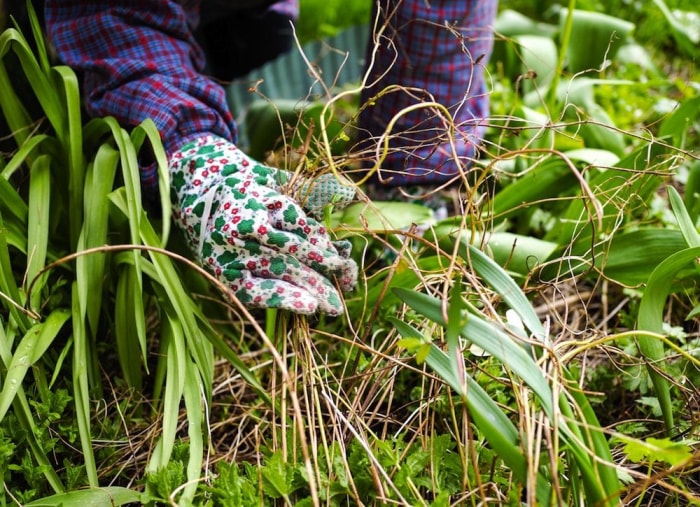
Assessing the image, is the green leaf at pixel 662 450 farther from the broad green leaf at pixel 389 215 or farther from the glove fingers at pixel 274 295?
the broad green leaf at pixel 389 215

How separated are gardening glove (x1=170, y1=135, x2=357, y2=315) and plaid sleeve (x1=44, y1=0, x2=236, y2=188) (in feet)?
0.29

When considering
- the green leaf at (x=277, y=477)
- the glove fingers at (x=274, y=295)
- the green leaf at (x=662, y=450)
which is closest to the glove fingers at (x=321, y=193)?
the glove fingers at (x=274, y=295)

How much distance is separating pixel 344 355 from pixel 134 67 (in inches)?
20.8

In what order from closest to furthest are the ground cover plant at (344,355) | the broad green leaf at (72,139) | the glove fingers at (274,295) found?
the ground cover plant at (344,355)
the glove fingers at (274,295)
the broad green leaf at (72,139)

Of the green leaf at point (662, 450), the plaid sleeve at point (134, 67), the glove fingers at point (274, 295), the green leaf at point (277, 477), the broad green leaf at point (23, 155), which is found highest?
the plaid sleeve at point (134, 67)

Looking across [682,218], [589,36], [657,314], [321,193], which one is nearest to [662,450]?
[657,314]

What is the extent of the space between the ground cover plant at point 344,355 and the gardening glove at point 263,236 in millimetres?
43

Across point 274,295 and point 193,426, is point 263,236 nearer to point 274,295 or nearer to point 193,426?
point 274,295

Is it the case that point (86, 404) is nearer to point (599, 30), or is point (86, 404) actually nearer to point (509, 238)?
point (509, 238)

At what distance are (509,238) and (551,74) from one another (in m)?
0.71

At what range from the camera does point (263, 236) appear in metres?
0.85

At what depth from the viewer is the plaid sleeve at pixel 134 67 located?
0.99 m

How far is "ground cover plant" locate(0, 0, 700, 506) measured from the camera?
701 mm

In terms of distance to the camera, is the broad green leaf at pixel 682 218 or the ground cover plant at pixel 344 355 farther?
the broad green leaf at pixel 682 218
